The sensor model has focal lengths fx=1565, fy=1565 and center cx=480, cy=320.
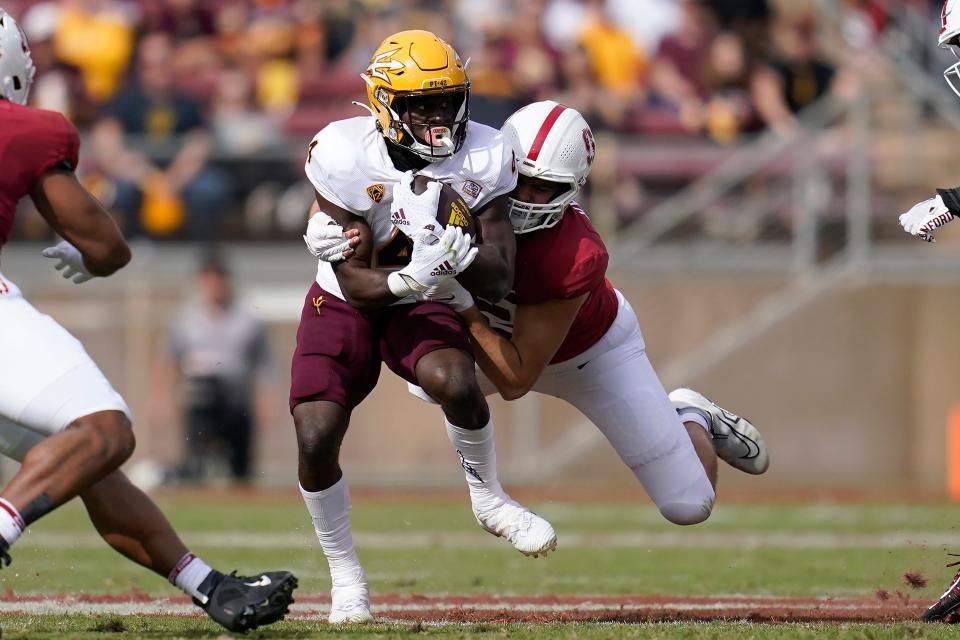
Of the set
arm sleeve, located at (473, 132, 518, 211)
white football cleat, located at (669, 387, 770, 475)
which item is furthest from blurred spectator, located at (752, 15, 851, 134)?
arm sleeve, located at (473, 132, 518, 211)

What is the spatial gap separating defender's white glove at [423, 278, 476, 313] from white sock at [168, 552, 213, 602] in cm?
120

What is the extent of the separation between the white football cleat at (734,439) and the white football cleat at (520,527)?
1.29 m

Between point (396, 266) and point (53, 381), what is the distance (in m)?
1.54

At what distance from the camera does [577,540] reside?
9242 mm

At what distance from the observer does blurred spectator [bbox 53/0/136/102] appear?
46.5 feet

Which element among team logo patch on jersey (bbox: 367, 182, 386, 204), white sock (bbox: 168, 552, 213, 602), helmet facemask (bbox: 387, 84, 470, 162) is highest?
helmet facemask (bbox: 387, 84, 470, 162)

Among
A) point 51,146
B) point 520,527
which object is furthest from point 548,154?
point 51,146

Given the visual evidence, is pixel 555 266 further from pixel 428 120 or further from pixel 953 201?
pixel 953 201

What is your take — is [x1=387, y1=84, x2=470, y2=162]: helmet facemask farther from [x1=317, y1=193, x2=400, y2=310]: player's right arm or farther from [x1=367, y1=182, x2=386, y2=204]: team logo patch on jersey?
[x1=317, y1=193, x2=400, y2=310]: player's right arm

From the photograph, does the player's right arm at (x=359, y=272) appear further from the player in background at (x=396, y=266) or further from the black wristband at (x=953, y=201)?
the black wristband at (x=953, y=201)

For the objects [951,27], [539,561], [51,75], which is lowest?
[539,561]

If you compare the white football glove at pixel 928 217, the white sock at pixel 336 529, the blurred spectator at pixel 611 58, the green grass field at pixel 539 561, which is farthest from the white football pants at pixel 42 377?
the blurred spectator at pixel 611 58

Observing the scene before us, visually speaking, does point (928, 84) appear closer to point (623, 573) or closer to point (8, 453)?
point (623, 573)

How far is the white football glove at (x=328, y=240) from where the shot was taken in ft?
17.4
